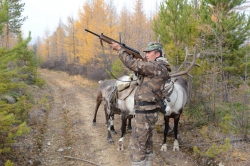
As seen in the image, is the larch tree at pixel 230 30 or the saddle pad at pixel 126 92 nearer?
the saddle pad at pixel 126 92

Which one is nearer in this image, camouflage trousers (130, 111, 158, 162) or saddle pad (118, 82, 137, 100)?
camouflage trousers (130, 111, 158, 162)

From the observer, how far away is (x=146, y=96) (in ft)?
11.2

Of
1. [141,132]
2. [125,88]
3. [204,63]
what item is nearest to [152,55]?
[141,132]

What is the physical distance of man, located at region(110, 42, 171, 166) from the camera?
3.34 metres

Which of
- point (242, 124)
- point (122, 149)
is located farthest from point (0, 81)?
point (242, 124)

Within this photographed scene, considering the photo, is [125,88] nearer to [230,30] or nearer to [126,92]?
[126,92]

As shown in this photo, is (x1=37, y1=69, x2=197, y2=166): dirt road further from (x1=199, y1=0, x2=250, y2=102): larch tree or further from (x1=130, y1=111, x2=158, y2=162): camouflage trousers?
(x1=199, y1=0, x2=250, y2=102): larch tree

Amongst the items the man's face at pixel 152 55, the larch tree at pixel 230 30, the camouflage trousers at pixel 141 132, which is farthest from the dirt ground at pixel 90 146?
the larch tree at pixel 230 30

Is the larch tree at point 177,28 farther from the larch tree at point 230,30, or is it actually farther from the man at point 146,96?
the man at point 146,96

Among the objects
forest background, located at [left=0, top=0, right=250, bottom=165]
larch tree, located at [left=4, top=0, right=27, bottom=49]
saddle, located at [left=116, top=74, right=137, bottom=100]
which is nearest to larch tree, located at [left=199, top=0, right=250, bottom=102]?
forest background, located at [left=0, top=0, right=250, bottom=165]

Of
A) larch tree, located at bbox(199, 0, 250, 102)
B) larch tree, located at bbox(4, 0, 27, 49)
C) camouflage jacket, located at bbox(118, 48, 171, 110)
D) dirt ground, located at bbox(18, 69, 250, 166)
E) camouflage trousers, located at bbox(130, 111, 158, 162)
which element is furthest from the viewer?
larch tree, located at bbox(4, 0, 27, 49)

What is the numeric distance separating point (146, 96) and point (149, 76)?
1.10ft

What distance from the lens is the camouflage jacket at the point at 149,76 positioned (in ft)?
10.6

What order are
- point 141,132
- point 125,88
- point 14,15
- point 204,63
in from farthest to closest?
point 14,15, point 204,63, point 125,88, point 141,132
